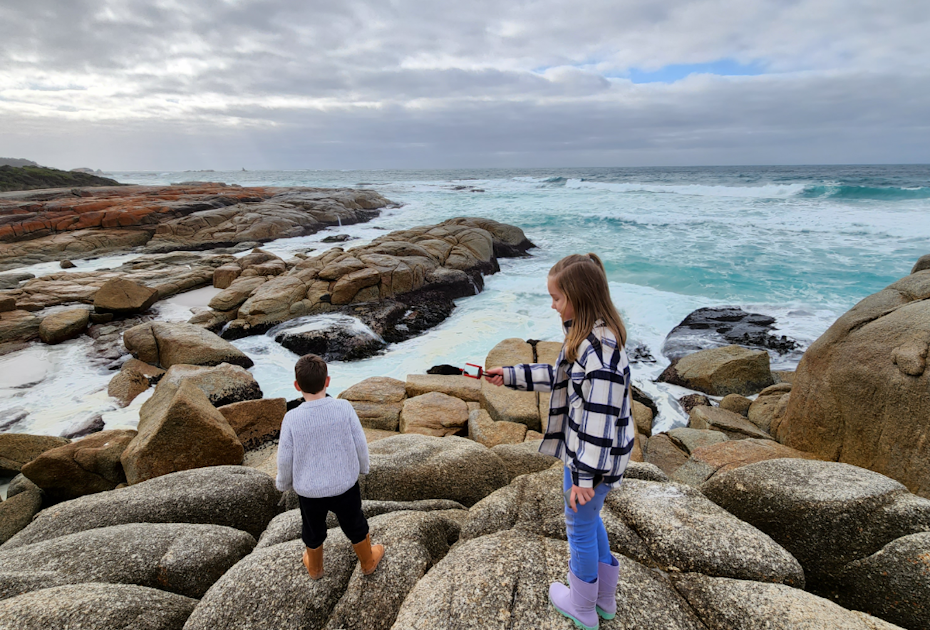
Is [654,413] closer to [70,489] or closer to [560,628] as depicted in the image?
[560,628]

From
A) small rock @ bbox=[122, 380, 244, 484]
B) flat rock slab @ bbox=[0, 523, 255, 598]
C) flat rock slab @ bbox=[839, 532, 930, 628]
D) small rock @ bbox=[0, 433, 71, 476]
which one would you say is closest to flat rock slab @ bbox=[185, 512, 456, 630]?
flat rock slab @ bbox=[0, 523, 255, 598]

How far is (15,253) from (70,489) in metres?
22.1

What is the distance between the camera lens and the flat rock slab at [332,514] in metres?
3.38

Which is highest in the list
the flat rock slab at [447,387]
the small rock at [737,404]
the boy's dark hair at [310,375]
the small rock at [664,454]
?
the boy's dark hair at [310,375]

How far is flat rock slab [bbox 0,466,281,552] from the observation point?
390 cm

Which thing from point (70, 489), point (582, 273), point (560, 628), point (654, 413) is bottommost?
point (654, 413)

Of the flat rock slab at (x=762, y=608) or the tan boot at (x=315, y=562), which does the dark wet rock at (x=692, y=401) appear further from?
the tan boot at (x=315, y=562)

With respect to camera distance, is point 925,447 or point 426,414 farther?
point 426,414

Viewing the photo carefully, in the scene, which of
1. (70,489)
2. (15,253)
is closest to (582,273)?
(70,489)

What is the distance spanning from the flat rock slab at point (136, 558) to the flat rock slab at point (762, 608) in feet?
10.6

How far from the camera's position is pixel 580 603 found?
88.6 inches

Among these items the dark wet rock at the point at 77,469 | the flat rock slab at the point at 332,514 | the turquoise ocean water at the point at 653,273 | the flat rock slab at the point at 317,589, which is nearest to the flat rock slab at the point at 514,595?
the flat rock slab at the point at 317,589

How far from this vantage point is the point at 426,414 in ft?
22.9

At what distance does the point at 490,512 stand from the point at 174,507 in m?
2.83
